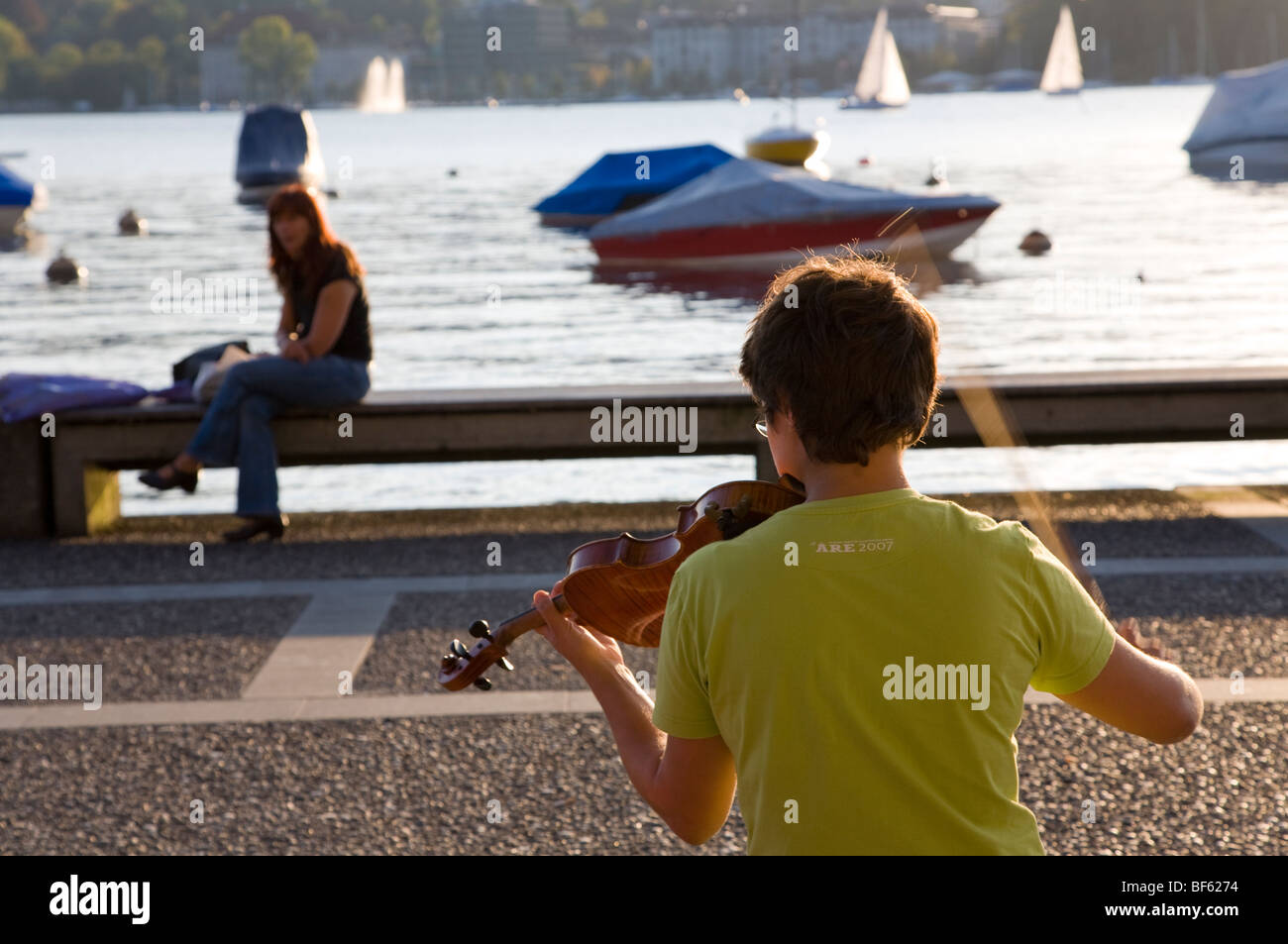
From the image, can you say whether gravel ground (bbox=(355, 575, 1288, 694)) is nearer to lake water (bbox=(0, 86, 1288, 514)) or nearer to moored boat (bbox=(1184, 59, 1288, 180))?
lake water (bbox=(0, 86, 1288, 514))

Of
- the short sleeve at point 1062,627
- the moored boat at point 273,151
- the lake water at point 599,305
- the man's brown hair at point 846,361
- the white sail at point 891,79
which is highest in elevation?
the white sail at point 891,79

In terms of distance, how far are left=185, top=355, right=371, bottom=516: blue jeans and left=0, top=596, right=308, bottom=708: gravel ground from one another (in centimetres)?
121

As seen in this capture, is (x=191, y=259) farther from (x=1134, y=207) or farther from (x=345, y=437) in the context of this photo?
(x=345, y=437)

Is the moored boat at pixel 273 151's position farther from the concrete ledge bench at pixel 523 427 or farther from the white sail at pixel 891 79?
the concrete ledge bench at pixel 523 427

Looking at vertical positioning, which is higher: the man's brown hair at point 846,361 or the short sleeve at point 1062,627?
the man's brown hair at point 846,361

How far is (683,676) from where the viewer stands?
1978 mm

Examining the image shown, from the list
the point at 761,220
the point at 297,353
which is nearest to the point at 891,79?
the point at 761,220

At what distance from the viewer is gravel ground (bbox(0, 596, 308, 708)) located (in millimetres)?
5793

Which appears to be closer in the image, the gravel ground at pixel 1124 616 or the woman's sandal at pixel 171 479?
the gravel ground at pixel 1124 616

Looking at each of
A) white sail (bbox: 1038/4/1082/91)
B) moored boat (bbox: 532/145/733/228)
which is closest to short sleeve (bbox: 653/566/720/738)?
moored boat (bbox: 532/145/733/228)

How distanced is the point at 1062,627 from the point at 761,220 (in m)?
28.1

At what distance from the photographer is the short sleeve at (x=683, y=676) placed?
195cm

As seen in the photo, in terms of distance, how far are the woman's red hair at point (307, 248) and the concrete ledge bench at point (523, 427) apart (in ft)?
2.12

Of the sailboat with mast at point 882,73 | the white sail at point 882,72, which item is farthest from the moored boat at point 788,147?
the white sail at point 882,72
